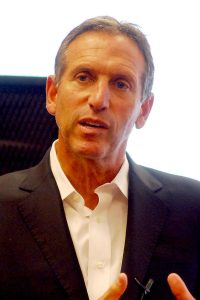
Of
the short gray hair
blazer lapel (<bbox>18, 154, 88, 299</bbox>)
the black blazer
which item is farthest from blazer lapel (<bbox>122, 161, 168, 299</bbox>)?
the short gray hair

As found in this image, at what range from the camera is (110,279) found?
821mm

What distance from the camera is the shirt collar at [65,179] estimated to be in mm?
889

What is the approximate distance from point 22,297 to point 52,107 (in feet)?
1.36

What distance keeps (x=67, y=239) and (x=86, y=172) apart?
175 mm

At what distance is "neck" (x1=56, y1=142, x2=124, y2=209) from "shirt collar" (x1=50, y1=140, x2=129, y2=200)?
0.06 ft

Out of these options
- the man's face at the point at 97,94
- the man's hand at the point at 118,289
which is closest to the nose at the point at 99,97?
the man's face at the point at 97,94

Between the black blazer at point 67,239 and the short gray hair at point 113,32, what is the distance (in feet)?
0.73

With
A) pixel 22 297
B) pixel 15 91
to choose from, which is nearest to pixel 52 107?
pixel 15 91

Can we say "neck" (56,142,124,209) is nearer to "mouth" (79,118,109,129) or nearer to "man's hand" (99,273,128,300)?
"mouth" (79,118,109,129)

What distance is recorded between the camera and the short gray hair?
3.07 feet

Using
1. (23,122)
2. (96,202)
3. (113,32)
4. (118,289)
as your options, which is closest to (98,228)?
(96,202)

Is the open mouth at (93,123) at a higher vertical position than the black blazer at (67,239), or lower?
higher

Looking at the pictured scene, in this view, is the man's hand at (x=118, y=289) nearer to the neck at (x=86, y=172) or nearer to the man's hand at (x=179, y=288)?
the man's hand at (x=179, y=288)

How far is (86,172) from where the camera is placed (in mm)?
926
